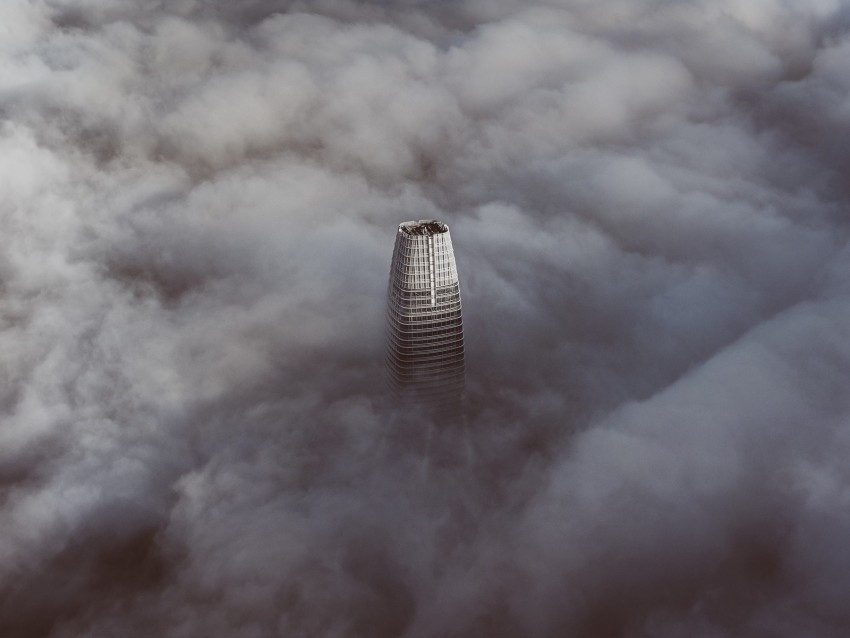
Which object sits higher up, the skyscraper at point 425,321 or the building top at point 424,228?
the building top at point 424,228

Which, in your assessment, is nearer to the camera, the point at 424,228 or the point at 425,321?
the point at 424,228

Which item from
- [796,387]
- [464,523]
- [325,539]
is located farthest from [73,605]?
[796,387]

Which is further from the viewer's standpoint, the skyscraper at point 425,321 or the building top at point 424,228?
the skyscraper at point 425,321

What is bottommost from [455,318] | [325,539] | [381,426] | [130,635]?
[130,635]

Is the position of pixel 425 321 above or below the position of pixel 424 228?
below

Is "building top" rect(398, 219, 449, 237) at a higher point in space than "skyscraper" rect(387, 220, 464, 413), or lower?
higher

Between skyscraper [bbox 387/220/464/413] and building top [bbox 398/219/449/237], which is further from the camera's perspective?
skyscraper [bbox 387/220/464/413]

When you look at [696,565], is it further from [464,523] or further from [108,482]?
[108,482]

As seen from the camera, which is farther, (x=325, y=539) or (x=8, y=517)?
(x=8, y=517)
